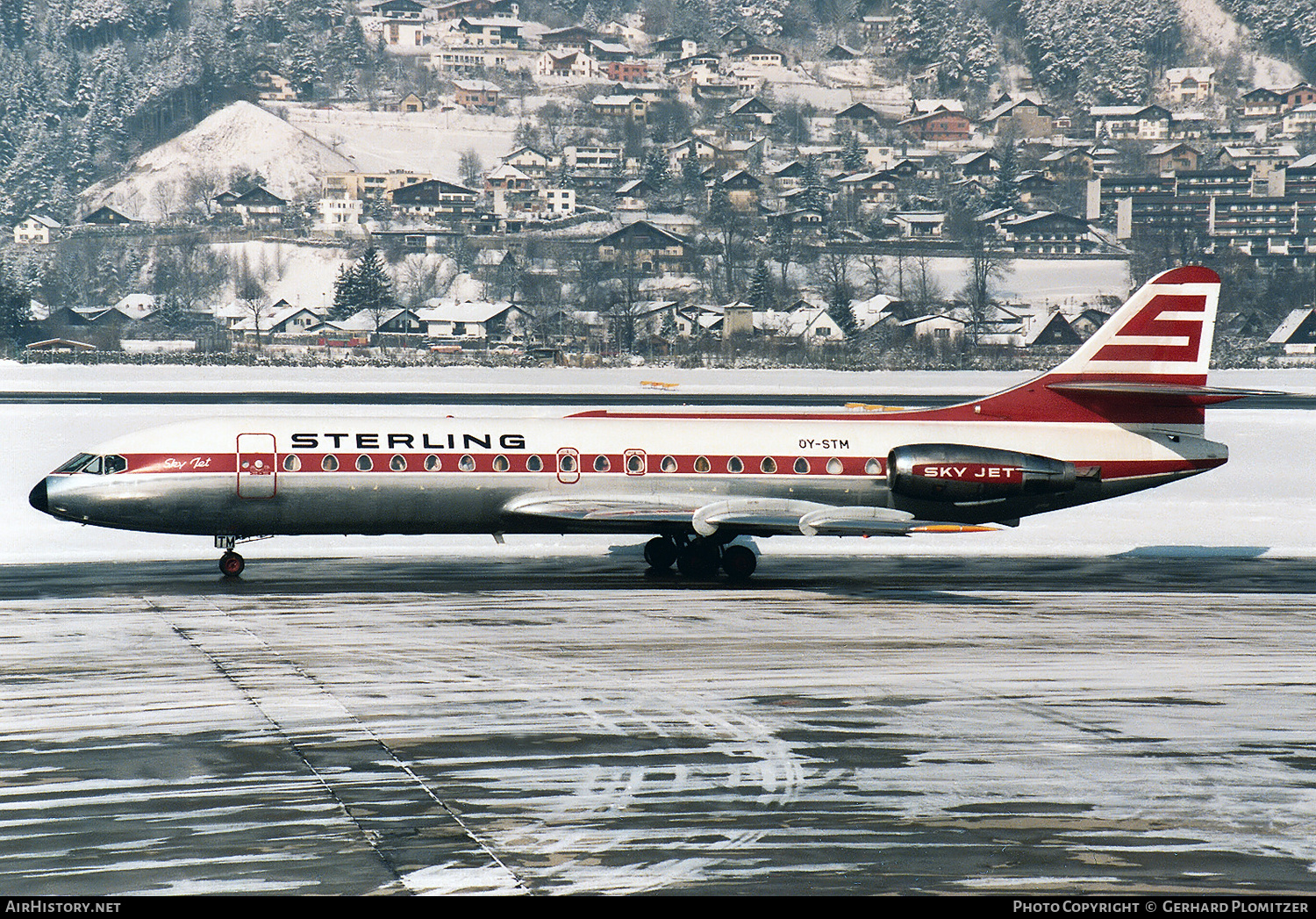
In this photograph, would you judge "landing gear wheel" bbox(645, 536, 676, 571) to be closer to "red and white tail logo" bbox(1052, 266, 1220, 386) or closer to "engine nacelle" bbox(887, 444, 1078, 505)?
"engine nacelle" bbox(887, 444, 1078, 505)

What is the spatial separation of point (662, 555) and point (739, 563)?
1833mm

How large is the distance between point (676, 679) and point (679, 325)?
121 metres

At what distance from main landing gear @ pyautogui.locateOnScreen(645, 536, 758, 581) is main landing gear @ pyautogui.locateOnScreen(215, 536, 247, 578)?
8.13 metres

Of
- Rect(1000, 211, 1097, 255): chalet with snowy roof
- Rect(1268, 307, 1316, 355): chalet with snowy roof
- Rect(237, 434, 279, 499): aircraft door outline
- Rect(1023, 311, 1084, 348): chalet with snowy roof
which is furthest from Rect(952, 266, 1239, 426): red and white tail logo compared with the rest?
Rect(1000, 211, 1097, 255): chalet with snowy roof

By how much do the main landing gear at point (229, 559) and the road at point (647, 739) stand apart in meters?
0.95

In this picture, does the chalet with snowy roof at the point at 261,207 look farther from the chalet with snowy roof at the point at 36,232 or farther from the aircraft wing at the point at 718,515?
the aircraft wing at the point at 718,515

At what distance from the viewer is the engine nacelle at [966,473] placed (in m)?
28.9

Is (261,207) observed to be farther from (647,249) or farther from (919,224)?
(919,224)

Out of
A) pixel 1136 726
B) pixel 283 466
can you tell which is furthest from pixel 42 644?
pixel 1136 726

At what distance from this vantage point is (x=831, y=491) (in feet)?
95.7

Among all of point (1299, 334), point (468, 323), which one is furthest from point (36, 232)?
point (1299, 334)

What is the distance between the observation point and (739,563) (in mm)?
28547

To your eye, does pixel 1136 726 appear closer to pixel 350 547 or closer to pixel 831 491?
pixel 831 491

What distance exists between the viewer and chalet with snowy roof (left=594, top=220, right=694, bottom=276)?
568ft
